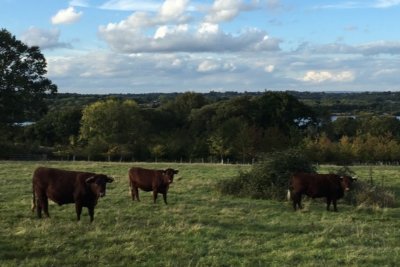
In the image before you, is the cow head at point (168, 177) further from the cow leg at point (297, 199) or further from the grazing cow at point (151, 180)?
the cow leg at point (297, 199)

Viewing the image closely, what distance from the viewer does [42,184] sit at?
44.5 feet

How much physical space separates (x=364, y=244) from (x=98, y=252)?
225 inches

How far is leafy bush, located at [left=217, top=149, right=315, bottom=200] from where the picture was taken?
18.9 m

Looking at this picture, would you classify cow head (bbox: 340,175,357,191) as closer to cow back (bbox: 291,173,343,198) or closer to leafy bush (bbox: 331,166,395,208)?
cow back (bbox: 291,173,343,198)

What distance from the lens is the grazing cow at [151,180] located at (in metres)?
17.2

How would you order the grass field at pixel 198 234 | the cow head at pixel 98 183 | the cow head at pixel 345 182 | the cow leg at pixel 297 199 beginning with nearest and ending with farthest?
the grass field at pixel 198 234 → the cow head at pixel 98 183 → the cow leg at pixel 297 199 → the cow head at pixel 345 182

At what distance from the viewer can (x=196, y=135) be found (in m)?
75.1

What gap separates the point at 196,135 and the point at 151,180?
5743 cm

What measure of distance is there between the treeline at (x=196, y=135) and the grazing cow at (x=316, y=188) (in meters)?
41.0

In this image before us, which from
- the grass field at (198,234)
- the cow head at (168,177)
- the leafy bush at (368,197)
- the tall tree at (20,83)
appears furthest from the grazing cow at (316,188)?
the tall tree at (20,83)

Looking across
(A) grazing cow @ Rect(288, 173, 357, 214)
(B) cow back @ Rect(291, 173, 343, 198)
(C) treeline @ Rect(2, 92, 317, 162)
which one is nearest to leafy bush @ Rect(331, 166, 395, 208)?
(A) grazing cow @ Rect(288, 173, 357, 214)

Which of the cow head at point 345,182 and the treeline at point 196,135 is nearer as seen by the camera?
the cow head at point 345,182

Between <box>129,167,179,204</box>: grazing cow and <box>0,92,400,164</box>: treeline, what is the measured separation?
3913cm

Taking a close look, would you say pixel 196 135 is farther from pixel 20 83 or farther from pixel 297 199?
pixel 297 199
